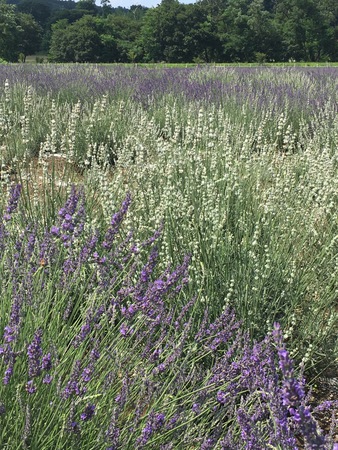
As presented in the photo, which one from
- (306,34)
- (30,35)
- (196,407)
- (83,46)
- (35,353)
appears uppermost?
(306,34)

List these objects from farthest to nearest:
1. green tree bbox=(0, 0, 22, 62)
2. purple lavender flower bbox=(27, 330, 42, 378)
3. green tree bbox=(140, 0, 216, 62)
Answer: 1. green tree bbox=(140, 0, 216, 62)
2. green tree bbox=(0, 0, 22, 62)
3. purple lavender flower bbox=(27, 330, 42, 378)

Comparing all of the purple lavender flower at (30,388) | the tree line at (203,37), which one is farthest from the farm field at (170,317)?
the tree line at (203,37)

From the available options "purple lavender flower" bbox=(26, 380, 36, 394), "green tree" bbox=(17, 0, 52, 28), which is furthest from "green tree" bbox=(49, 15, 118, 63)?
"green tree" bbox=(17, 0, 52, 28)

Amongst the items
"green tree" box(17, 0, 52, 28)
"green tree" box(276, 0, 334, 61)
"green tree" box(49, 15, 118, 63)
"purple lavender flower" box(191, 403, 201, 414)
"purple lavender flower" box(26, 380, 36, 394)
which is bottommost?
"purple lavender flower" box(191, 403, 201, 414)

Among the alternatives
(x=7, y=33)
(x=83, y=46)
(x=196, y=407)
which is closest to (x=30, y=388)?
(x=196, y=407)

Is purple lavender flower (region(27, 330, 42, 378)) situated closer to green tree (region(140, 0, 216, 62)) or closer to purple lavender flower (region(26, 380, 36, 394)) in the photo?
purple lavender flower (region(26, 380, 36, 394))

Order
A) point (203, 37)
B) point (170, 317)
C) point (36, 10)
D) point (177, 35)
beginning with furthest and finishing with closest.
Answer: point (36, 10), point (177, 35), point (203, 37), point (170, 317)

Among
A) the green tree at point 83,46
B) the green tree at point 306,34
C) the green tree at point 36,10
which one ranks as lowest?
the green tree at point 83,46

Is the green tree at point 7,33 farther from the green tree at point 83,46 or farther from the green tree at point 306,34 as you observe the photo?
the green tree at point 306,34

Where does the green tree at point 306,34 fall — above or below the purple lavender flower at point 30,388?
above

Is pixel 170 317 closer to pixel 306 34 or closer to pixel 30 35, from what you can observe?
pixel 306 34

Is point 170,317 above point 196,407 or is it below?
above

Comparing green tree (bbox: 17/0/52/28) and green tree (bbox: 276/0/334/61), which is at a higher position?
green tree (bbox: 17/0/52/28)

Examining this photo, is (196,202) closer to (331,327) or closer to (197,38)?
(331,327)
